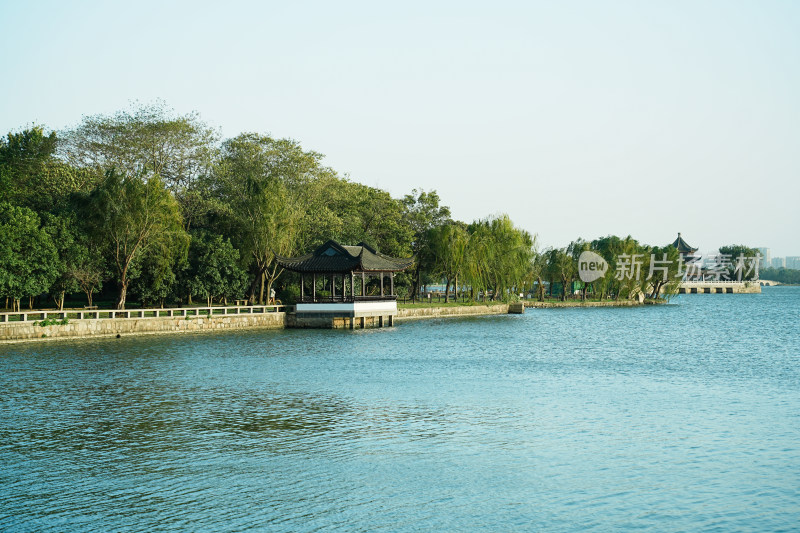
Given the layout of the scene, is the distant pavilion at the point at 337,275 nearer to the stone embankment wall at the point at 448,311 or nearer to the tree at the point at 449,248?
the stone embankment wall at the point at 448,311

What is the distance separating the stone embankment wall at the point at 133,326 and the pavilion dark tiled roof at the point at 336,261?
3.12 m

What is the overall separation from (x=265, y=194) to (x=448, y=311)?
19.5 metres

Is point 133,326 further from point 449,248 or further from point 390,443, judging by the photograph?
point 449,248

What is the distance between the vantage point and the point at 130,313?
1452 inches

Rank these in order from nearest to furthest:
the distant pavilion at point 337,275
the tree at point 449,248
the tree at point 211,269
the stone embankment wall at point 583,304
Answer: the distant pavilion at point 337,275, the tree at point 211,269, the tree at point 449,248, the stone embankment wall at point 583,304

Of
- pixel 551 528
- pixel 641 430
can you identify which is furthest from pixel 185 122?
pixel 551 528

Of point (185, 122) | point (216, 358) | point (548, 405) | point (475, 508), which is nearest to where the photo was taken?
point (475, 508)

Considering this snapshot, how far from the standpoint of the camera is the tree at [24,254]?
33406 millimetres

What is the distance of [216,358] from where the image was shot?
28281 millimetres

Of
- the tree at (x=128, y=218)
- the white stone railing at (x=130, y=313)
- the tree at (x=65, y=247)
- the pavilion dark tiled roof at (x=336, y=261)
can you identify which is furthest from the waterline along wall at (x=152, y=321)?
the tree at (x=128, y=218)

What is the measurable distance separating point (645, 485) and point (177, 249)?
3406cm

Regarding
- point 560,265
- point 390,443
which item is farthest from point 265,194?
point 560,265

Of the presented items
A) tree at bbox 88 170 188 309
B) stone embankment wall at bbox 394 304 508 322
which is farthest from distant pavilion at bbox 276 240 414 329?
tree at bbox 88 170 188 309

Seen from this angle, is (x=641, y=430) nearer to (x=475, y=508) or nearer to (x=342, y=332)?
(x=475, y=508)
